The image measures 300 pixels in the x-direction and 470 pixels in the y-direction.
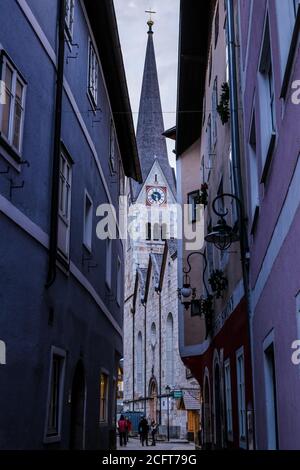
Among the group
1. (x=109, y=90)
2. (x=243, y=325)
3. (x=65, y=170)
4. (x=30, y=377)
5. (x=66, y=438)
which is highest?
(x=109, y=90)

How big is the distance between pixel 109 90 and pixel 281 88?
12142 millimetres

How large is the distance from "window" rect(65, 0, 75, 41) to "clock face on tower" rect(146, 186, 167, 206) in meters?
65.1

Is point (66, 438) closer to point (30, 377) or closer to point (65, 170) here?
point (30, 377)

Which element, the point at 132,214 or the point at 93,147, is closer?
the point at 93,147

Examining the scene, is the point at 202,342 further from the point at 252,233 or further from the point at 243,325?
the point at 252,233

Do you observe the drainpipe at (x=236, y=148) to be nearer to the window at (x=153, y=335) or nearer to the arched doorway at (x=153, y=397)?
the arched doorway at (x=153, y=397)

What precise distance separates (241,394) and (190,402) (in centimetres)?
3294

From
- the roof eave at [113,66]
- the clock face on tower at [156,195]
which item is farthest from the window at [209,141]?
the clock face on tower at [156,195]

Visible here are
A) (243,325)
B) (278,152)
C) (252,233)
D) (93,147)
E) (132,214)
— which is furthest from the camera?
(132,214)

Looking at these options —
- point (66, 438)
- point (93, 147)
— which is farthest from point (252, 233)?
point (93, 147)

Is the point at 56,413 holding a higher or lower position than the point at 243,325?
lower

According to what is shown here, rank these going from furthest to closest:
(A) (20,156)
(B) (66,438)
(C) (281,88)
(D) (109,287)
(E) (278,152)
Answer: (D) (109,287) → (B) (66,438) → (A) (20,156) → (E) (278,152) → (C) (281,88)

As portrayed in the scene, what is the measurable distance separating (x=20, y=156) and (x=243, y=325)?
Answer: 4333 mm

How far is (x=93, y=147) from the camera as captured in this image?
575 inches
